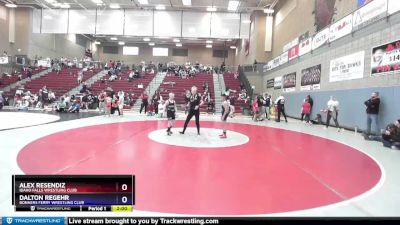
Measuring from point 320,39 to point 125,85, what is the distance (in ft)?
59.2

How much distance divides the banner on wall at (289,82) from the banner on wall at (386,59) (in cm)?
859

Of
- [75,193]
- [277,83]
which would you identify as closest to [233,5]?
[277,83]

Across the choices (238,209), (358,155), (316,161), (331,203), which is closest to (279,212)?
(238,209)

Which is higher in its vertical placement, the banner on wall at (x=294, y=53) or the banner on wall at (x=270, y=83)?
the banner on wall at (x=294, y=53)

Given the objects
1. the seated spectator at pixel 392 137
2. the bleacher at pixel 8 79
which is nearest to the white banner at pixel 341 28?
the seated spectator at pixel 392 137

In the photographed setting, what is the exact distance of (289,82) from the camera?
66.2 feet

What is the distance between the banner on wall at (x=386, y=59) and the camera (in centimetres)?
943

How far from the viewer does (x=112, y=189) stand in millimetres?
1877

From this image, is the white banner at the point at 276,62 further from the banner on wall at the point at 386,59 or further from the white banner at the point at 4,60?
the white banner at the point at 4,60

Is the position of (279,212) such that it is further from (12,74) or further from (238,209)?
(12,74)

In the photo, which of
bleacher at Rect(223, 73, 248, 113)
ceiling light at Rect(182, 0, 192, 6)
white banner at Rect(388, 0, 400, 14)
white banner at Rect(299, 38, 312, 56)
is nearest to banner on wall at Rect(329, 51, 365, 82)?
white banner at Rect(388, 0, 400, 14)

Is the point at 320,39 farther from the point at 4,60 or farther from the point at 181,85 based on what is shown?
the point at 4,60

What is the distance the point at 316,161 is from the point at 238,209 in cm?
338

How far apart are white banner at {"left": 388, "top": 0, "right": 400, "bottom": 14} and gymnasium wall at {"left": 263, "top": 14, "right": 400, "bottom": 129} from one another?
0.18m
